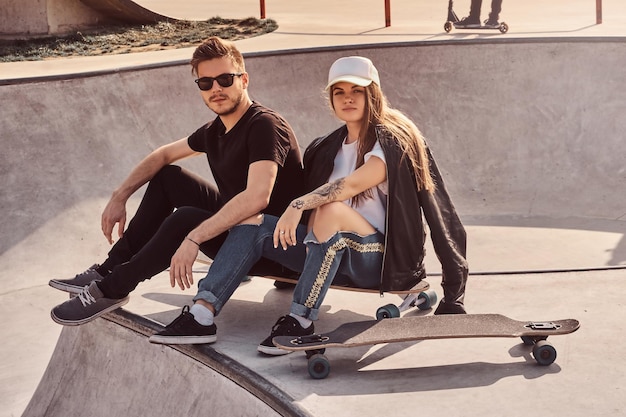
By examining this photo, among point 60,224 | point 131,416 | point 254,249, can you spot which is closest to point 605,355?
point 254,249

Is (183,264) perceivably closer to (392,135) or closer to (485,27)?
(392,135)

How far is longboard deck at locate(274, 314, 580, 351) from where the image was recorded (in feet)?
15.0

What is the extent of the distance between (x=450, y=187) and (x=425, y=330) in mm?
5317

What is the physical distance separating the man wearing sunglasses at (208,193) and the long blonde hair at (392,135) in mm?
475

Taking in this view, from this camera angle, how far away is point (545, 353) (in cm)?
455

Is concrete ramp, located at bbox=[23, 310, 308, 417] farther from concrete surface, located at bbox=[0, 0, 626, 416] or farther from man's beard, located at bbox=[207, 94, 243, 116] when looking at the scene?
man's beard, located at bbox=[207, 94, 243, 116]

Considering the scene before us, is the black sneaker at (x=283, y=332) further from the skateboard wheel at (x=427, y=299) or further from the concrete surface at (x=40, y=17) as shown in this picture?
the concrete surface at (x=40, y=17)

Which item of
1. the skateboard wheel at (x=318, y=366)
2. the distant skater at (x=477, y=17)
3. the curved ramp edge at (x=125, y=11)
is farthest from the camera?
the curved ramp edge at (x=125, y=11)

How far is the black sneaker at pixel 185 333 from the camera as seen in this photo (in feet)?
15.6

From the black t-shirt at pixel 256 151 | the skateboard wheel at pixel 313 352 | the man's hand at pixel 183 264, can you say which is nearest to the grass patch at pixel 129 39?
the black t-shirt at pixel 256 151

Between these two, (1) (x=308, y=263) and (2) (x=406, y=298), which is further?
(2) (x=406, y=298)

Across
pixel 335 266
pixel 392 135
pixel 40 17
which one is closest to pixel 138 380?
pixel 335 266

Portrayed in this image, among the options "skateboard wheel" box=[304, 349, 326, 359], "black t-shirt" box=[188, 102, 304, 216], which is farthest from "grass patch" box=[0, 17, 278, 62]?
"skateboard wheel" box=[304, 349, 326, 359]

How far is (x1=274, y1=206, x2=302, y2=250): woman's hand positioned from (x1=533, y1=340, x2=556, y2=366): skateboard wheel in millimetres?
1306
